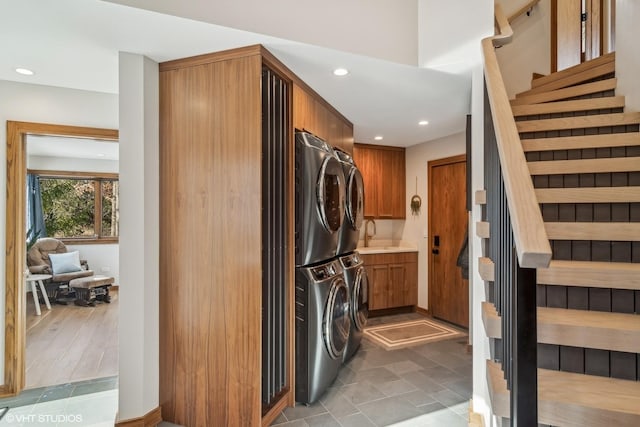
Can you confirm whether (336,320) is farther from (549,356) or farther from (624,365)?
(624,365)

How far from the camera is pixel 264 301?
2.22m

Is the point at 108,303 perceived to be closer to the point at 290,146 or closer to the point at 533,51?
the point at 290,146

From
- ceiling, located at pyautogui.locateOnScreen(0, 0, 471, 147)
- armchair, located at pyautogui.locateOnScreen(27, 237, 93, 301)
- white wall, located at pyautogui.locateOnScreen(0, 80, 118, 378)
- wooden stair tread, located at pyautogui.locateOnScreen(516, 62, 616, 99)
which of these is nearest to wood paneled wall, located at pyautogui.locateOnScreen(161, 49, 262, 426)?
ceiling, located at pyautogui.locateOnScreen(0, 0, 471, 147)

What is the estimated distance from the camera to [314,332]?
246cm

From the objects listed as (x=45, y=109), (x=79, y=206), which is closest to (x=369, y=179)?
(x=45, y=109)

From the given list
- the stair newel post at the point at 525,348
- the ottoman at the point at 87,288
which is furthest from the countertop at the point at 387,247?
the ottoman at the point at 87,288

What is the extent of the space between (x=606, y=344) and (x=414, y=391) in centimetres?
162

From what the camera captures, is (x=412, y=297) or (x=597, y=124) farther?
(x=412, y=297)

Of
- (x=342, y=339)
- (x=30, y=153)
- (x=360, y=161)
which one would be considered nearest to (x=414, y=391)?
(x=342, y=339)

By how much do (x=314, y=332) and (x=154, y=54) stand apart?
83.9 inches

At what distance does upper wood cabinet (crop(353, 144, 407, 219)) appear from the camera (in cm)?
486

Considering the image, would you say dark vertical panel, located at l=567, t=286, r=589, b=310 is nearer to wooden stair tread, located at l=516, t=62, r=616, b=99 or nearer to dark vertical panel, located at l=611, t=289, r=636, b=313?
dark vertical panel, located at l=611, t=289, r=636, b=313

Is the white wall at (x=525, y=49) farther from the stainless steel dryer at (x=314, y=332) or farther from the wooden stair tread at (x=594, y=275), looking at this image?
the stainless steel dryer at (x=314, y=332)

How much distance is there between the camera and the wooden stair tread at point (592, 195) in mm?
1784
